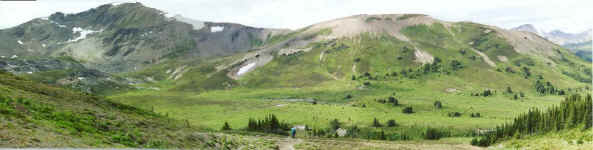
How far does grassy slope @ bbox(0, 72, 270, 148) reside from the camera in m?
33.8

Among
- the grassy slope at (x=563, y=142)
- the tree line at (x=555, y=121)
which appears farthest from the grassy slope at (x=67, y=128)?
the tree line at (x=555, y=121)

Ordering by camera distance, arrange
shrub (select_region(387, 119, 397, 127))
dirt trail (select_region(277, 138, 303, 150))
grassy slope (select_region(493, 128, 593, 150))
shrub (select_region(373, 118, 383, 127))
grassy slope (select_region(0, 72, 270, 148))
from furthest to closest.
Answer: shrub (select_region(387, 119, 397, 127)) < shrub (select_region(373, 118, 383, 127)) < grassy slope (select_region(493, 128, 593, 150)) < dirt trail (select_region(277, 138, 303, 150)) < grassy slope (select_region(0, 72, 270, 148))

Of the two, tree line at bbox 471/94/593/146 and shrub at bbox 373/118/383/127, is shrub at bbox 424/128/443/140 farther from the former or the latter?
tree line at bbox 471/94/593/146

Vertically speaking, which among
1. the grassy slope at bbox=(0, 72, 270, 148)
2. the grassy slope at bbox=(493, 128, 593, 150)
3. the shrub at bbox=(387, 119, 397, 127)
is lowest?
the shrub at bbox=(387, 119, 397, 127)

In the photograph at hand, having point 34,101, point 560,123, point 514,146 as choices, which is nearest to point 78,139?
point 34,101

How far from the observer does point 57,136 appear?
35.9 meters

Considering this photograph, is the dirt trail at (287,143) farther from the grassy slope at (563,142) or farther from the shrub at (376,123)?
the shrub at (376,123)

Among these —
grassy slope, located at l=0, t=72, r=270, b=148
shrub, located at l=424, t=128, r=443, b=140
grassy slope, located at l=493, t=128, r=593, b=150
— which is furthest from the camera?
shrub, located at l=424, t=128, r=443, b=140

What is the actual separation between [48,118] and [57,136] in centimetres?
866

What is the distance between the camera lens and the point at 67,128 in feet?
131

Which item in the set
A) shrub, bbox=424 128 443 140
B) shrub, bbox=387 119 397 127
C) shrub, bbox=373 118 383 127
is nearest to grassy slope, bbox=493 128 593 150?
shrub, bbox=424 128 443 140

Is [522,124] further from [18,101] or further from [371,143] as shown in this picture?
[18,101]

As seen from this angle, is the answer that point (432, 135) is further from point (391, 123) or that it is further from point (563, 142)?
point (563, 142)

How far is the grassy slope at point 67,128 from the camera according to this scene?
33.8 metres
